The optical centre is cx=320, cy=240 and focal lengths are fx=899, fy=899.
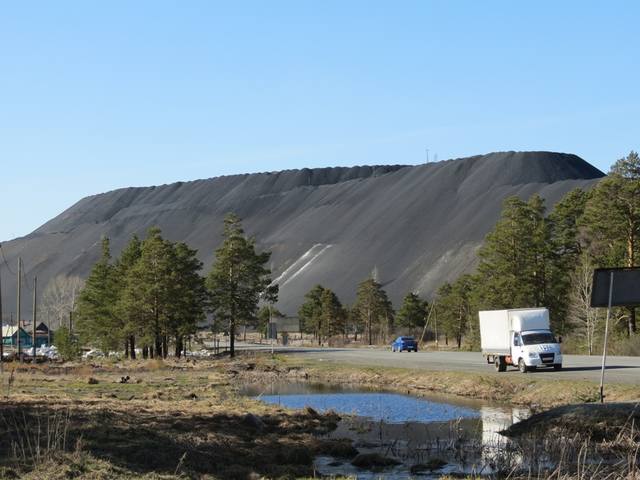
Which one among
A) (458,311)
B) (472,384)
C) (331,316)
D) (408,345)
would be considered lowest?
(408,345)

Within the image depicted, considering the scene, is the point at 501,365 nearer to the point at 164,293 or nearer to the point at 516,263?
the point at 516,263

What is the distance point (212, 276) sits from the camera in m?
87.2

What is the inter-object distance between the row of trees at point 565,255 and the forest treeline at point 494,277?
0.09 metres

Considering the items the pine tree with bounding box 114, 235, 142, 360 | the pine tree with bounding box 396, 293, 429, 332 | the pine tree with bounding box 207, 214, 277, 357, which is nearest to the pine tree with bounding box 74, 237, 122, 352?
the pine tree with bounding box 114, 235, 142, 360

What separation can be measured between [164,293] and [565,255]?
139 ft

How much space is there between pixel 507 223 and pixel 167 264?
31647 millimetres

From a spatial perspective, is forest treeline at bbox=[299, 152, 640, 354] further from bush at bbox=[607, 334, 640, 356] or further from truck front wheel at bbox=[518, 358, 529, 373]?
truck front wheel at bbox=[518, 358, 529, 373]

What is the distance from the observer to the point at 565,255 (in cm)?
9406

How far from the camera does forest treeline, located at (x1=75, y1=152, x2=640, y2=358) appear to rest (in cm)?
7594

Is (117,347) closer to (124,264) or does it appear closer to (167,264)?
(124,264)

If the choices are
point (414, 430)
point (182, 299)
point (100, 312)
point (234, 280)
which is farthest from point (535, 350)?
point (100, 312)

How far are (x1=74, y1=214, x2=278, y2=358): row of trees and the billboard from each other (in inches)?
2398

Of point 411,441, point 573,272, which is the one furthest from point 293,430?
point 573,272

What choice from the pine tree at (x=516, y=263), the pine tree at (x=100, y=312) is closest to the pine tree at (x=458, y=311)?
the pine tree at (x=516, y=263)
